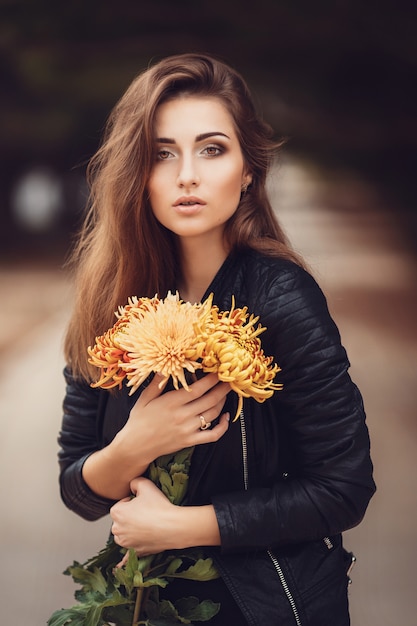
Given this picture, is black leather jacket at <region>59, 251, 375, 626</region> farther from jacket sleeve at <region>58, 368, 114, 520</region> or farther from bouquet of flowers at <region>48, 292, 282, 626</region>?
jacket sleeve at <region>58, 368, 114, 520</region>

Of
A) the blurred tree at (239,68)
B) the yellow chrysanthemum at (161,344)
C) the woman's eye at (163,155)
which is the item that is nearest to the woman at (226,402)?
the woman's eye at (163,155)

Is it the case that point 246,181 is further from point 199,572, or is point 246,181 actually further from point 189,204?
point 199,572

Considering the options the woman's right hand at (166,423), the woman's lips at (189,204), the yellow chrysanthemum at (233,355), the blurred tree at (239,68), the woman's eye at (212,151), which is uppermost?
the blurred tree at (239,68)

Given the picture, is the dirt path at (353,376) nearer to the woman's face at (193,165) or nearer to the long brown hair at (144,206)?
the long brown hair at (144,206)

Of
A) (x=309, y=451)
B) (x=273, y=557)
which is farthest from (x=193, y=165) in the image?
(x=273, y=557)

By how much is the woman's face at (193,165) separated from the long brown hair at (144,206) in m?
0.02

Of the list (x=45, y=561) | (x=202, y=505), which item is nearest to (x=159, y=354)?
(x=202, y=505)

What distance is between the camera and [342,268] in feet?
9.56

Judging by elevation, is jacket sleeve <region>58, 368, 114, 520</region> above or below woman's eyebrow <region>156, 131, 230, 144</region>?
below

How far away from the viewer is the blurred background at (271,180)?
106 inches

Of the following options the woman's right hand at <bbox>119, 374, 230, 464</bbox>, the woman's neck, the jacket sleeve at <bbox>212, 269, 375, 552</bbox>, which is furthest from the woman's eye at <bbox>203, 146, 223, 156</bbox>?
the woman's right hand at <bbox>119, 374, 230, 464</bbox>

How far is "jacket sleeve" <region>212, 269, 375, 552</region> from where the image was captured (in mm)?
1268

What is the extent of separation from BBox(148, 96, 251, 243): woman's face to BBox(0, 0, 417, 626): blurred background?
4.48 feet

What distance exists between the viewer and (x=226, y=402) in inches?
53.4
